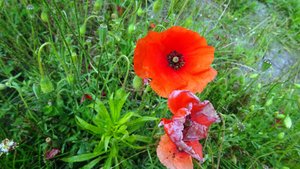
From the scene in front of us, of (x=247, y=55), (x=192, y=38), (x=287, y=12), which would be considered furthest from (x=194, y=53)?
(x=287, y=12)

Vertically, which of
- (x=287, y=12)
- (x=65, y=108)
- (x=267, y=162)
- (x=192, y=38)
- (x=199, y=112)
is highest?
(x=192, y=38)

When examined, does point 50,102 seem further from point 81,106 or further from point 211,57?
point 211,57

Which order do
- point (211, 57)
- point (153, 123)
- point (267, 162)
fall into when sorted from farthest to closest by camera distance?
point (267, 162) < point (153, 123) < point (211, 57)

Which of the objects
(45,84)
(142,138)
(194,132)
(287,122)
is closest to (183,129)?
(194,132)

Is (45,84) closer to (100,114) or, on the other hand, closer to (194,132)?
(100,114)

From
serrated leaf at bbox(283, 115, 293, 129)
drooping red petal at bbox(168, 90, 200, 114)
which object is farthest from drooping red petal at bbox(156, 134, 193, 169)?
serrated leaf at bbox(283, 115, 293, 129)

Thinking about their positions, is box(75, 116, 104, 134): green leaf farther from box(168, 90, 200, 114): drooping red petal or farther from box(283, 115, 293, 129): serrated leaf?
box(283, 115, 293, 129): serrated leaf
